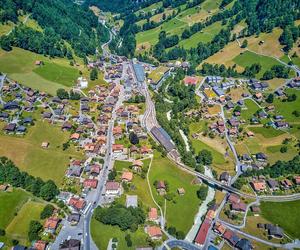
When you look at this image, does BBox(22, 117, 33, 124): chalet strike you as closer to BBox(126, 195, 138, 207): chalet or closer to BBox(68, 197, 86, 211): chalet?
BBox(68, 197, 86, 211): chalet

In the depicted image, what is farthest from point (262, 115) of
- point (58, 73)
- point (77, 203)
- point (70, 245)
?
point (58, 73)

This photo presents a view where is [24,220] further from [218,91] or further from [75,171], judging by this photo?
[218,91]

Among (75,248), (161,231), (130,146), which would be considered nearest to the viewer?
(75,248)

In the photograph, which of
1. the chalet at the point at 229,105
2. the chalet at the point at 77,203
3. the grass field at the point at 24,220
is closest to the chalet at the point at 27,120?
the grass field at the point at 24,220

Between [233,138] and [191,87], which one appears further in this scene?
[191,87]

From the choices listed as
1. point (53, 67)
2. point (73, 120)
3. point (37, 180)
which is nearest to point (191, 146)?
point (73, 120)

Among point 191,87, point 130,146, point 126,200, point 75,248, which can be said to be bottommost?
point 75,248

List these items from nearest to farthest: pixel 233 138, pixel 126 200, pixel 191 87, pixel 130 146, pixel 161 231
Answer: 1. pixel 161 231
2. pixel 126 200
3. pixel 130 146
4. pixel 233 138
5. pixel 191 87

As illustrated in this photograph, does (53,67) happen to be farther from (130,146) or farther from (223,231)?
(223,231)
